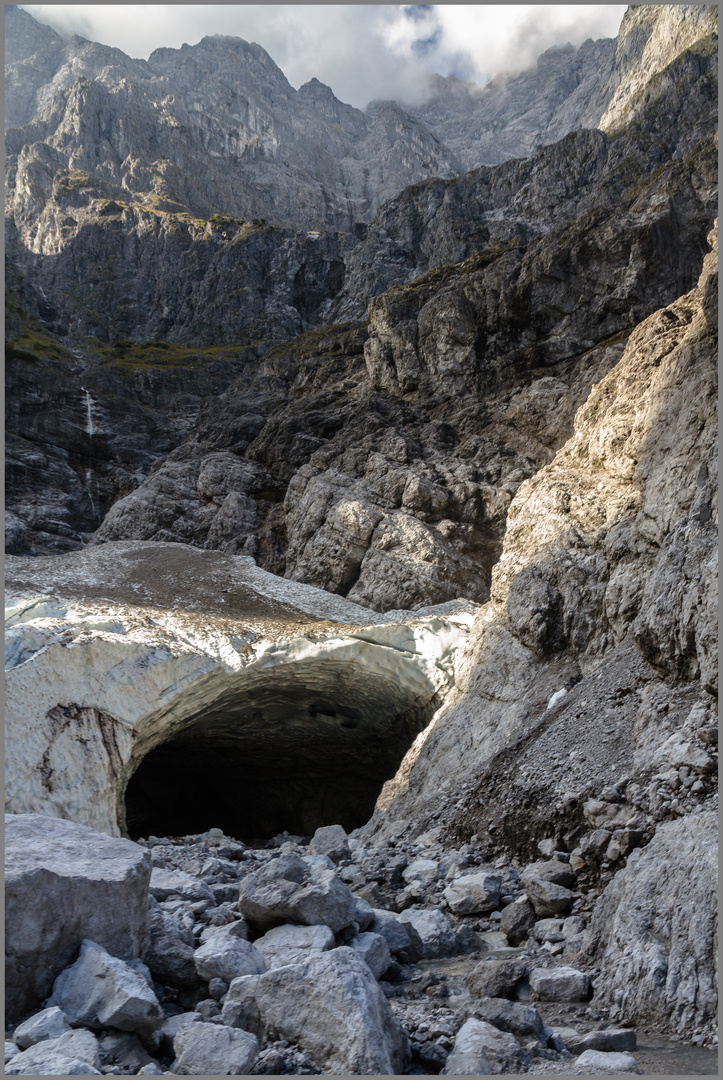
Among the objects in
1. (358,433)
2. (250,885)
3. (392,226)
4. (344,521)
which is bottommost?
(250,885)

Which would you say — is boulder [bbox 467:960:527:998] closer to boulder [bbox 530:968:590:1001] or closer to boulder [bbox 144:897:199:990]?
boulder [bbox 530:968:590:1001]

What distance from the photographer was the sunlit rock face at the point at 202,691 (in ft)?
38.8

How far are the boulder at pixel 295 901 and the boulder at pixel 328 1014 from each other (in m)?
0.95

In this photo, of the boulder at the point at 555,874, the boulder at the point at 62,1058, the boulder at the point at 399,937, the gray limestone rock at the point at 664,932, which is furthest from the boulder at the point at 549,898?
the boulder at the point at 62,1058

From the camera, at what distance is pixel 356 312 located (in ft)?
199

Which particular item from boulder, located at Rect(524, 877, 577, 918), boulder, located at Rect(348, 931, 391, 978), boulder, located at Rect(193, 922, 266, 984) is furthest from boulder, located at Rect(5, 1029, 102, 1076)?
boulder, located at Rect(524, 877, 577, 918)

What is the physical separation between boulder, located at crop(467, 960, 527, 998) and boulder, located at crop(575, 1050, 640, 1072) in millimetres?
1138

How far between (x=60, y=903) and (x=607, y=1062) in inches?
122

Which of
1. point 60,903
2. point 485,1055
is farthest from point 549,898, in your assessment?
point 60,903

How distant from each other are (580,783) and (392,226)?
65807 millimetres

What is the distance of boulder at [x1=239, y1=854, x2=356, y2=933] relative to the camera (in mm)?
4738

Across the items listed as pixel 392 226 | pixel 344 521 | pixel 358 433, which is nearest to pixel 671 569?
pixel 344 521

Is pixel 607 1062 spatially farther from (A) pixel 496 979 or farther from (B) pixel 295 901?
(B) pixel 295 901

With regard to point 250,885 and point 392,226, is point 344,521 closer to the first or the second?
point 250,885
